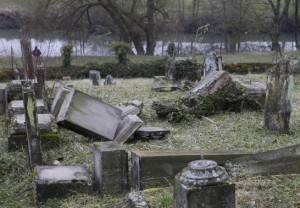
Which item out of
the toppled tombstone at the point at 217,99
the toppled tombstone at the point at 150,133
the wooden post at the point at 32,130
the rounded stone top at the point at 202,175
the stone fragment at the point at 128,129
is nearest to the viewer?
the rounded stone top at the point at 202,175

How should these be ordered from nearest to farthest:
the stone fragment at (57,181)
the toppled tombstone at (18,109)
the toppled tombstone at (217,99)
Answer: the stone fragment at (57,181) → the toppled tombstone at (18,109) → the toppled tombstone at (217,99)

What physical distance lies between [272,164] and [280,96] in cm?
262

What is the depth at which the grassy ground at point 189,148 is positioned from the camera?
170 inches

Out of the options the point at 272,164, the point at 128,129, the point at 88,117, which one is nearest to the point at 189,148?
the point at 128,129

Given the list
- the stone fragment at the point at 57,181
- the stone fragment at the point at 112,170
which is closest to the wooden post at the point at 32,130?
the stone fragment at the point at 57,181

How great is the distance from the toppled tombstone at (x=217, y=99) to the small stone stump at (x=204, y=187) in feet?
16.2

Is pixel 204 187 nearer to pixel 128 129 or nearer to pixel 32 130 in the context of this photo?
pixel 32 130

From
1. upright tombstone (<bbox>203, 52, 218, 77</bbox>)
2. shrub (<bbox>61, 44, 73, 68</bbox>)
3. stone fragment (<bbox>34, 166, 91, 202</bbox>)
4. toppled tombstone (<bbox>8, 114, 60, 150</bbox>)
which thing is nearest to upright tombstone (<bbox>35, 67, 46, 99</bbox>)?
toppled tombstone (<bbox>8, 114, 60, 150</bbox>)

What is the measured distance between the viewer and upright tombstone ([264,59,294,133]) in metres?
7.12

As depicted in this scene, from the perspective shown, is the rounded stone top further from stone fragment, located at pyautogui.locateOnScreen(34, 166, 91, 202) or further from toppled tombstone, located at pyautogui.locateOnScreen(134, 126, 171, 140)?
toppled tombstone, located at pyautogui.locateOnScreen(134, 126, 171, 140)

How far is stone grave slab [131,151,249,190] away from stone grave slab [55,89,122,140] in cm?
175

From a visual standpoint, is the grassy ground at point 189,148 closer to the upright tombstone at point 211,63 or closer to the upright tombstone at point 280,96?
the upright tombstone at point 280,96

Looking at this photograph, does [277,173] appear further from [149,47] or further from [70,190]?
[149,47]

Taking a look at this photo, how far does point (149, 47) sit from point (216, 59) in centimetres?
1662
